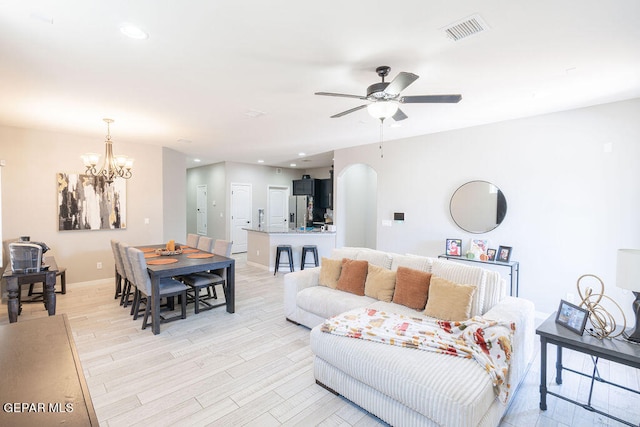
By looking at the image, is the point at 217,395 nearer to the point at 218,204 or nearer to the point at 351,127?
the point at 351,127

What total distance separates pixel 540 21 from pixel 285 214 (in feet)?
28.0

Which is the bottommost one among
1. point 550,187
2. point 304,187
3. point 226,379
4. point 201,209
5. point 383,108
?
point 226,379

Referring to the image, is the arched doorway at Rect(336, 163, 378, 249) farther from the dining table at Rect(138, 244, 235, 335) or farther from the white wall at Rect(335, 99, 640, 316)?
the dining table at Rect(138, 244, 235, 335)

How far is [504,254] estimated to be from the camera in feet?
13.8

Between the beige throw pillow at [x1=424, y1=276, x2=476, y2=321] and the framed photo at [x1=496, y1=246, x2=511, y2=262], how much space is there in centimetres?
193

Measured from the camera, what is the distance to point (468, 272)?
2844mm

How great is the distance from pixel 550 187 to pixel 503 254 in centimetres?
106

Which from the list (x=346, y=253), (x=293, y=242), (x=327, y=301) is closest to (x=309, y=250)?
(x=293, y=242)

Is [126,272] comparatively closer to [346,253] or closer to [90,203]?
[90,203]

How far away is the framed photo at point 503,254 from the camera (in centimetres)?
416

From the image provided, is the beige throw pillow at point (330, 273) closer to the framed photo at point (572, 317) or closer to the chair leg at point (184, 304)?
the chair leg at point (184, 304)

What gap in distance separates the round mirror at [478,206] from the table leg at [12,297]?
5.86m

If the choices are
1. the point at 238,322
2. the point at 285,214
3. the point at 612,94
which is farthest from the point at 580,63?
the point at 285,214

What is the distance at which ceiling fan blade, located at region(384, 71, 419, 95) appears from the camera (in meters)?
2.06
